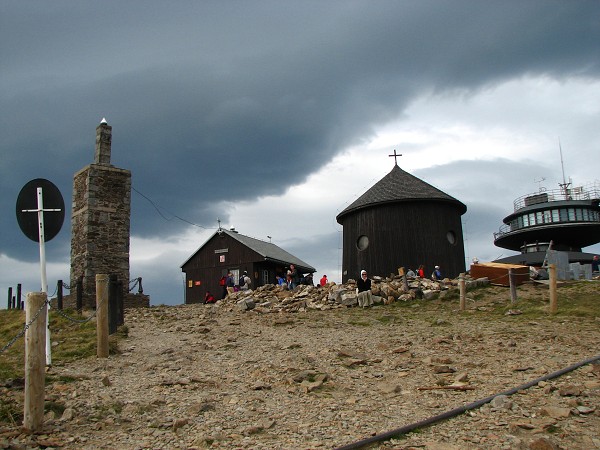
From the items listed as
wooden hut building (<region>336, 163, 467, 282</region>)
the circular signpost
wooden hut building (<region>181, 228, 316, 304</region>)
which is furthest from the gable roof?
the circular signpost

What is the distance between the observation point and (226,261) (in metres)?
38.7

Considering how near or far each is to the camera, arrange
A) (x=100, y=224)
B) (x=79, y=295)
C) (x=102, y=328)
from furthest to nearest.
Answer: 1. (x=100, y=224)
2. (x=79, y=295)
3. (x=102, y=328)

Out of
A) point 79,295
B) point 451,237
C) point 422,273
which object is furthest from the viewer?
point 451,237

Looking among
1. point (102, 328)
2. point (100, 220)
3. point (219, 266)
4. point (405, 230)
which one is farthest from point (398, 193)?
point (102, 328)

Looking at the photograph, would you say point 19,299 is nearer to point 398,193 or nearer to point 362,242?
point 362,242

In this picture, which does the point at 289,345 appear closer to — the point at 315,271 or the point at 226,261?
the point at 226,261

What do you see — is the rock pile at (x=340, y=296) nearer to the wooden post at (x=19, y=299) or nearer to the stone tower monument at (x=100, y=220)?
the stone tower monument at (x=100, y=220)

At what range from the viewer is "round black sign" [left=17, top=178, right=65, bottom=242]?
969 centimetres

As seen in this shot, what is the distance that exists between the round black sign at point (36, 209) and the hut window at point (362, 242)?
20316 millimetres

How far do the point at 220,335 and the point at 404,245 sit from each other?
50.7 ft

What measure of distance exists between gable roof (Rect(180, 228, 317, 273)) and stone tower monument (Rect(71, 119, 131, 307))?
48.8ft

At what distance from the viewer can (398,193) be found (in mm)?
28609

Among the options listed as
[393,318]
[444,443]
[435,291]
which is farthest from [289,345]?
Answer: [435,291]

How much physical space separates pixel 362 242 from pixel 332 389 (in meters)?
21.1
